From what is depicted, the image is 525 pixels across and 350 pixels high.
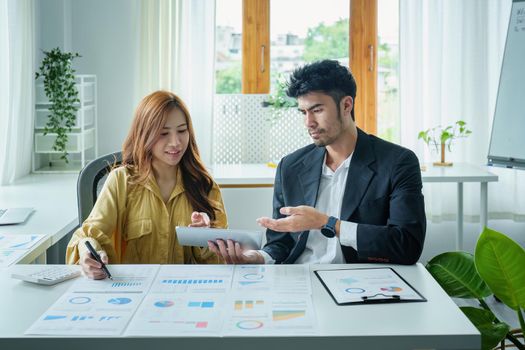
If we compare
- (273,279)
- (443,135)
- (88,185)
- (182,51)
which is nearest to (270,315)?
(273,279)

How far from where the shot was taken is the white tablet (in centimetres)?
204

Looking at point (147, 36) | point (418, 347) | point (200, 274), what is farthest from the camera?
point (147, 36)

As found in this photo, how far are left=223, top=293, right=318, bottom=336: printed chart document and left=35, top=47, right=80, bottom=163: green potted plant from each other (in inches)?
106

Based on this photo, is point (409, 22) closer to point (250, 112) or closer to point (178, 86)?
point (250, 112)

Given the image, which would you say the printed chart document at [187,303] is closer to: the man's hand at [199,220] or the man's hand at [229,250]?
the man's hand at [229,250]

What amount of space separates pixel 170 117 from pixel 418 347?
1283mm

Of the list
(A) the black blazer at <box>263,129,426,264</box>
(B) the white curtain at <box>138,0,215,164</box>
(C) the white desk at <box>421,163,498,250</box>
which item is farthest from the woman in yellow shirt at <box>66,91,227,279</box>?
(B) the white curtain at <box>138,0,215,164</box>

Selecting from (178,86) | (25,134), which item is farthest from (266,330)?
(178,86)

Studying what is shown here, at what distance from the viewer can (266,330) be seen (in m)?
1.54

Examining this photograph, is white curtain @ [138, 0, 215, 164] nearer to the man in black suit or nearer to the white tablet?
the man in black suit

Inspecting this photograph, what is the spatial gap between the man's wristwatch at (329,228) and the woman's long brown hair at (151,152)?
513mm

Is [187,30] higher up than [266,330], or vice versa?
[187,30]

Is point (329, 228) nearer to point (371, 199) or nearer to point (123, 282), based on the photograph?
point (371, 199)

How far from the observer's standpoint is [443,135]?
13.9 ft
